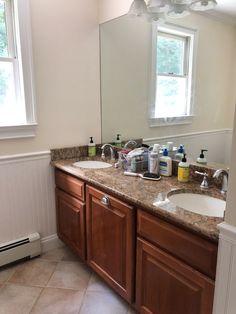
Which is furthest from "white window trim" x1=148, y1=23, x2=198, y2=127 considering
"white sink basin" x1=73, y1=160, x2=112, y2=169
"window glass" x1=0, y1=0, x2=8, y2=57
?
"window glass" x1=0, y1=0, x2=8, y2=57

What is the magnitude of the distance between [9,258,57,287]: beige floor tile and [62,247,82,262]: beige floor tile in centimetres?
11

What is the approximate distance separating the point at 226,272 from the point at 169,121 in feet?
3.85

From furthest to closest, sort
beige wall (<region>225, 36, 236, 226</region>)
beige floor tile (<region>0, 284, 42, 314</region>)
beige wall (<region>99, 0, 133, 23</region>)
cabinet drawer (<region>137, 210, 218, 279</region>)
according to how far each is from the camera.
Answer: beige wall (<region>99, 0, 133, 23</region>), beige floor tile (<region>0, 284, 42, 314</region>), cabinet drawer (<region>137, 210, 218, 279</region>), beige wall (<region>225, 36, 236, 226</region>)

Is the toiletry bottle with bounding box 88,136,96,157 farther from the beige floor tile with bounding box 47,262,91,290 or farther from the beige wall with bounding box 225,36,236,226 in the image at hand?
the beige wall with bounding box 225,36,236,226

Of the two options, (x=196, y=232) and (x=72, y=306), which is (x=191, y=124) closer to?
(x=196, y=232)

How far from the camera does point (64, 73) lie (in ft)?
7.24

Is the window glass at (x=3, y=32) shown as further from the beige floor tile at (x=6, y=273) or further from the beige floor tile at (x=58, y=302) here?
the beige floor tile at (x=58, y=302)

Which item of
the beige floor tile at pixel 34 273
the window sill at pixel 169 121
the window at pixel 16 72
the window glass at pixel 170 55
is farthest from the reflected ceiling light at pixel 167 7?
the beige floor tile at pixel 34 273

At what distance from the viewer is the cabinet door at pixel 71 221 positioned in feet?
6.52

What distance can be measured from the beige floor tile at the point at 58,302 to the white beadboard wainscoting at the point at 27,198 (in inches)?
22.1

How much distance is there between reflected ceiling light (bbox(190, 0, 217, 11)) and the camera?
153cm

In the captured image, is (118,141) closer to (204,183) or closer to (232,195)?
(204,183)

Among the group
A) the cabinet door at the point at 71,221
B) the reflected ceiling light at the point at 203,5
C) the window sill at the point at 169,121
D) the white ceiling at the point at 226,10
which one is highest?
the reflected ceiling light at the point at 203,5

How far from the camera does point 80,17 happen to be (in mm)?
2215
